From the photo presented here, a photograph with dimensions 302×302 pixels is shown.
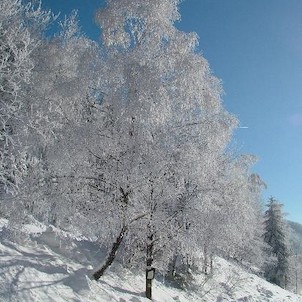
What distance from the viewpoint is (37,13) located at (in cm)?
1733

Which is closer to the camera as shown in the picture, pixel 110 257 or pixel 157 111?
pixel 157 111

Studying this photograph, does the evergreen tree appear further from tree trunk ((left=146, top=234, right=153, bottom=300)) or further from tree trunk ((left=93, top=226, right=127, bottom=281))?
tree trunk ((left=93, top=226, right=127, bottom=281))

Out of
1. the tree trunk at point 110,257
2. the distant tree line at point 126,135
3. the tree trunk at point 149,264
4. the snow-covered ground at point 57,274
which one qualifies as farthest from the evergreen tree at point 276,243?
the tree trunk at point 110,257

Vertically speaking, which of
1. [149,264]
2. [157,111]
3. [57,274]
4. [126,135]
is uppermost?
[157,111]

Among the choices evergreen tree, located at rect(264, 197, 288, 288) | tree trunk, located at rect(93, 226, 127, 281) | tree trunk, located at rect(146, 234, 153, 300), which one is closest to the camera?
tree trunk, located at rect(93, 226, 127, 281)

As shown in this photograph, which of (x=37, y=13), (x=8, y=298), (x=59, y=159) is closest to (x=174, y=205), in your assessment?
(x=59, y=159)

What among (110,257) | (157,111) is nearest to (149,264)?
(110,257)

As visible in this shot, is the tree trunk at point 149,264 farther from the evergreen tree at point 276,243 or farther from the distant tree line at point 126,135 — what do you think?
the evergreen tree at point 276,243

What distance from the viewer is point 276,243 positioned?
44.4 metres

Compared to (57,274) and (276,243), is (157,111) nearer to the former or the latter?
(57,274)

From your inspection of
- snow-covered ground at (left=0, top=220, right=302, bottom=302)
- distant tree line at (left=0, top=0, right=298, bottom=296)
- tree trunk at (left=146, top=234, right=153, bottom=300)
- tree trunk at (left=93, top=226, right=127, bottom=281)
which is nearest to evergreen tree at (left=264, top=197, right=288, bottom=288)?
snow-covered ground at (left=0, top=220, right=302, bottom=302)

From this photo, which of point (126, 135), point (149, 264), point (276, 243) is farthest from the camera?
point (276, 243)

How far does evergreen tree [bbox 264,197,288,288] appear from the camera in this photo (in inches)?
1683

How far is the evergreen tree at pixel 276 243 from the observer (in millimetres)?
42750
